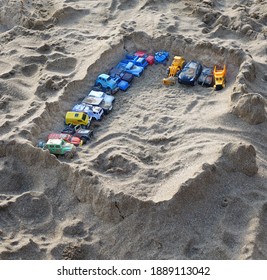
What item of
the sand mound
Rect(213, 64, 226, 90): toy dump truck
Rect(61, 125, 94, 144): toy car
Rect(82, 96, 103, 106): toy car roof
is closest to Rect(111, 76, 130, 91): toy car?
Rect(82, 96, 103, 106): toy car roof

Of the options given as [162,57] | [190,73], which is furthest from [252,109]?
[162,57]

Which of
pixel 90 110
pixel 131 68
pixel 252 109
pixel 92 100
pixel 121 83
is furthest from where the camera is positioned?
pixel 131 68

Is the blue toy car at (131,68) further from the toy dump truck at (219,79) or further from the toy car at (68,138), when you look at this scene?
the toy car at (68,138)

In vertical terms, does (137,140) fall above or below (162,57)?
below

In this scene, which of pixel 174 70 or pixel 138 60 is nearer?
pixel 174 70

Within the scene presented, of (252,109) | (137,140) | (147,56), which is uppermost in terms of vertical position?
(252,109)

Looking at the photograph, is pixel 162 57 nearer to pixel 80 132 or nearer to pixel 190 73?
pixel 190 73

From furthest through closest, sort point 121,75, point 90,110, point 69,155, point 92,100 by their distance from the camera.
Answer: point 121,75
point 92,100
point 90,110
point 69,155
